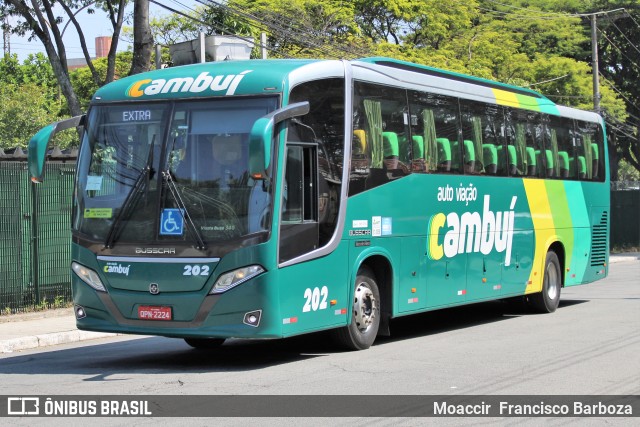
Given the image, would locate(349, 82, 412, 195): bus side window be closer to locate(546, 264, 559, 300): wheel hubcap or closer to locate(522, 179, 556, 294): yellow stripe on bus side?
locate(522, 179, 556, 294): yellow stripe on bus side

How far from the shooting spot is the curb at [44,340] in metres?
13.2

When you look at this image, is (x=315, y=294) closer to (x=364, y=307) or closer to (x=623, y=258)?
(x=364, y=307)

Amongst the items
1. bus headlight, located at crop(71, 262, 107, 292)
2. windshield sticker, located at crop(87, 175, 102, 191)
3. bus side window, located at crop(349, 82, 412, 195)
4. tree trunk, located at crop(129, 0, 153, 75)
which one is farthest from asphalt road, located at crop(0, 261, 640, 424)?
tree trunk, located at crop(129, 0, 153, 75)

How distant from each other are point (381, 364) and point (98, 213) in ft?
12.0

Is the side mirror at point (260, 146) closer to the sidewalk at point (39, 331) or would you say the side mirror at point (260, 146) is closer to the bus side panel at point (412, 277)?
the bus side panel at point (412, 277)

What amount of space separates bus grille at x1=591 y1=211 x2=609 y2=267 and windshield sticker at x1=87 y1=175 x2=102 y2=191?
11578 millimetres

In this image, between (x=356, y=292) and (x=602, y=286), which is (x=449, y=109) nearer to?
(x=356, y=292)

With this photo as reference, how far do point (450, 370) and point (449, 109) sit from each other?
509 centimetres

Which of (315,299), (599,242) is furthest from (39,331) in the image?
(599,242)

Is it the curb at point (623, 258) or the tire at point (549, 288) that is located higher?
the tire at point (549, 288)

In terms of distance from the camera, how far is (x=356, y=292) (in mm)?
12117

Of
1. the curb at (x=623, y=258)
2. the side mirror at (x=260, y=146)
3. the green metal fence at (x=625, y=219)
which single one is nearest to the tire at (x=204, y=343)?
the side mirror at (x=260, y=146)

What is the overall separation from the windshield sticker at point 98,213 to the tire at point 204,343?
2581mm

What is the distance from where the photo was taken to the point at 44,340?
542 inches
